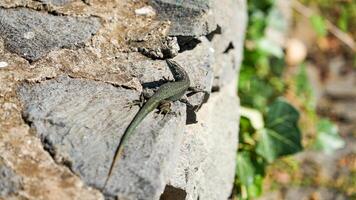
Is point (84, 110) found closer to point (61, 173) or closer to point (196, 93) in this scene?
point (61, 173)

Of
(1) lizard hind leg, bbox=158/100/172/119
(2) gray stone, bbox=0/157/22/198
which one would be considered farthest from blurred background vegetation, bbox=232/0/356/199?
(2) gray stone, bbox=0/157/22/198

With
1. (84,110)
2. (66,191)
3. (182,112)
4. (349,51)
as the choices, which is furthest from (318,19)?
(66,191)

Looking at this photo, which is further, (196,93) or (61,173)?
(196,93)

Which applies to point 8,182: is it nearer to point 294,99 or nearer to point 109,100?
point 109,100

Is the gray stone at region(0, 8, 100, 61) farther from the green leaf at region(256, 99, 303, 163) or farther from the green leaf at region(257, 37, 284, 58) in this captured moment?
the green leaf at region(257, 37, 284, 58)

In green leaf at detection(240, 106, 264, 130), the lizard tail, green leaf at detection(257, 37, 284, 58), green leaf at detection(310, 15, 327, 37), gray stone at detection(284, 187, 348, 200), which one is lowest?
gray stone at detection(284, 187, 348, 200)

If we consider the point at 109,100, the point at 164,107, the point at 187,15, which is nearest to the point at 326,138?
the point at 187,15
